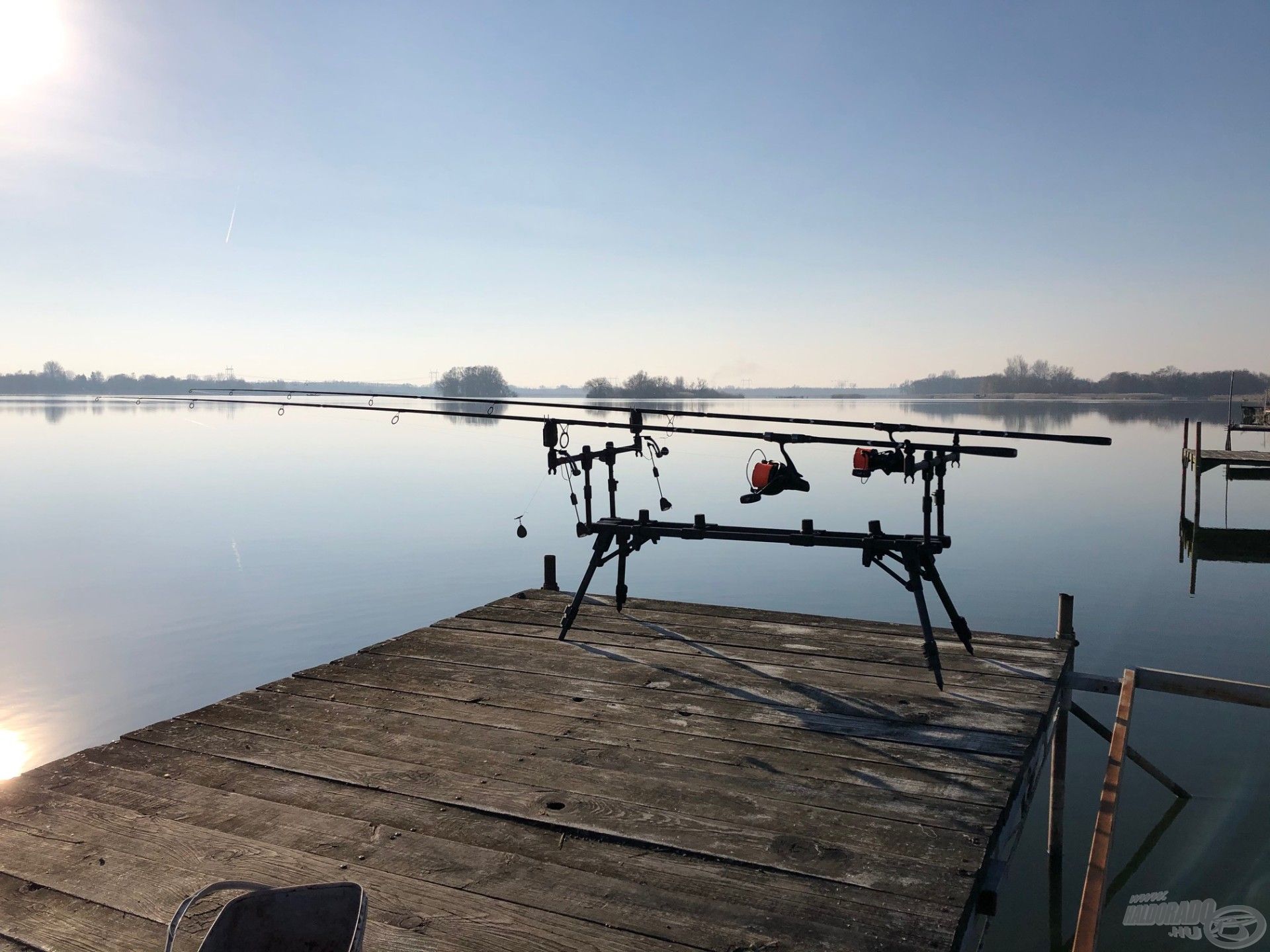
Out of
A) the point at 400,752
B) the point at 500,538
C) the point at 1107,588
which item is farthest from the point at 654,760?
the point at 500,538

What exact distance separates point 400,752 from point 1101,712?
791 cm

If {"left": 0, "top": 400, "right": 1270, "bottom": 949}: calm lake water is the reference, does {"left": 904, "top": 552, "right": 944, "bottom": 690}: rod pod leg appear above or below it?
above

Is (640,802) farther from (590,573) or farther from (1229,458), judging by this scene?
(1229,458)

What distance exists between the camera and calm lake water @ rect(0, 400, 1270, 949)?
7.32 m

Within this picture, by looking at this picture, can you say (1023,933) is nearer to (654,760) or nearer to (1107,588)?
(654,760)

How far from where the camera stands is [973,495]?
28.4 meters

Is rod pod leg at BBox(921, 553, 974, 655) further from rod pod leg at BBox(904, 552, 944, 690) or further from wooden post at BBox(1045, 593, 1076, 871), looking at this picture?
wooden post at BBox(1045, 593, 1076, 871)

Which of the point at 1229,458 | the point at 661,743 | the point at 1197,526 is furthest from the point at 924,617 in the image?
the point at 1229,458

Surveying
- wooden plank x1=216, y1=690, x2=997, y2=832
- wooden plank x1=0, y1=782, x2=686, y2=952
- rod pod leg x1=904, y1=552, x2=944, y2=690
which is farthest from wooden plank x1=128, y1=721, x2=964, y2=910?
rod pod leg x1=904, y1=552, x2=944, y2=690

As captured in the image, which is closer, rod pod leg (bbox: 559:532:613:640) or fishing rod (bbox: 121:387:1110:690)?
fishing rod (bbox: 121:387:1110:690)

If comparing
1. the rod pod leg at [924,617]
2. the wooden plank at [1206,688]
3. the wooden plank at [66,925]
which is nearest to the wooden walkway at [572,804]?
the wooden plank at [66,925]

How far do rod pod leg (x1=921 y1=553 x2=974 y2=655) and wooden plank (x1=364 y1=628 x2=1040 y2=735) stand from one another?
1.70 ft

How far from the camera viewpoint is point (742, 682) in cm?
568

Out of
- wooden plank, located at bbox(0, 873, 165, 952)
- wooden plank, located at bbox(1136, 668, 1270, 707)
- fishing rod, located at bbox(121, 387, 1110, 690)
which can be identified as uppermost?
fishing rod, located at bbox(121, 387, 1110, 690)
